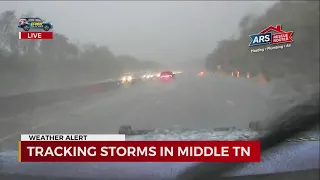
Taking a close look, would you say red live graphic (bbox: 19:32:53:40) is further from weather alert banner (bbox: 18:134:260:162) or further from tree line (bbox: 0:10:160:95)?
weather alert banner (bbox: 18:134:260:162)

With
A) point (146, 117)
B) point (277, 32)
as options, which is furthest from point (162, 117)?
point (277, 32)

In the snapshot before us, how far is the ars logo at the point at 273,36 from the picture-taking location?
3.65 m

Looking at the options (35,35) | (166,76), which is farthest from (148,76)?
(35,35)

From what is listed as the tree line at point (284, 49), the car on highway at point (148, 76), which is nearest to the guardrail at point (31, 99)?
the car on highway at point (148, 76)

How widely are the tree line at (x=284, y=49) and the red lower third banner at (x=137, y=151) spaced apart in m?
0.87

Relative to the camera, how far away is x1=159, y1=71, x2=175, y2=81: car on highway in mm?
3882

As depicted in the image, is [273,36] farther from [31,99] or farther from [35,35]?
[31,99]

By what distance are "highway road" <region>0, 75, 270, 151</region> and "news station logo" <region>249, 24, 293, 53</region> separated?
2.39 feet

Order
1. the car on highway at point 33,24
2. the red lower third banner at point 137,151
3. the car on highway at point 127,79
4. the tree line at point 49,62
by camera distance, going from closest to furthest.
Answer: the car on highway at point 33,24
the red lower third banner at point 137,151
the tree line at point 49,62
the car on highway at point 127,79

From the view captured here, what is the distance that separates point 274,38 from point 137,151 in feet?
5.08

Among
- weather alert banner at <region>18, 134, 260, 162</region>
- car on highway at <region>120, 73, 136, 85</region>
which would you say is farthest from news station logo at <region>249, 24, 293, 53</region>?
car on highway at <region>120, 73, 136, 85</region>

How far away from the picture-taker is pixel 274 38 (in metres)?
3.66

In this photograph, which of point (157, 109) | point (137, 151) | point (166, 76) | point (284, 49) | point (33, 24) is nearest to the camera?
point (33, 24)

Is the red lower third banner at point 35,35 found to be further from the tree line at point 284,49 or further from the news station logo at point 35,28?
the tree line at point 284,49
